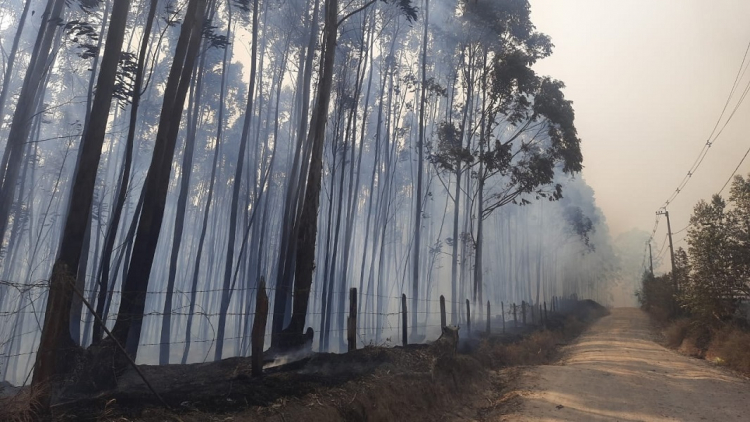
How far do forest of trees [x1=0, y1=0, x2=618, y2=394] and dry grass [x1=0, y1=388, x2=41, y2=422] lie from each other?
207 millimetres

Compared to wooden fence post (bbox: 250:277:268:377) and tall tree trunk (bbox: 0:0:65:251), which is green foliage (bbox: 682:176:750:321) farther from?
tall tree trunk (bbox: 0:0:65:251)

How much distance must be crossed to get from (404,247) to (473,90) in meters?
23.3

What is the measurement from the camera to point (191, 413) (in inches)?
175

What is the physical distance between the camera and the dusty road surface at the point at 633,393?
22.7 feet

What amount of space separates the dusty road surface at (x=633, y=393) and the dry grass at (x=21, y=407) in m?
5.95

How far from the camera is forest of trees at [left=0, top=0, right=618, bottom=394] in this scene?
8.76 metres

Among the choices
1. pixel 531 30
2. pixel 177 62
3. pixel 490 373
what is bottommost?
pixel 490 373

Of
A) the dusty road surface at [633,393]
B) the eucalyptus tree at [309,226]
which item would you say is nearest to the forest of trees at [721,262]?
the dusty road surface at [633,393]

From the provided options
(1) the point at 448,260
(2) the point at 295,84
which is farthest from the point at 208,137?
(1) the point at 448,260

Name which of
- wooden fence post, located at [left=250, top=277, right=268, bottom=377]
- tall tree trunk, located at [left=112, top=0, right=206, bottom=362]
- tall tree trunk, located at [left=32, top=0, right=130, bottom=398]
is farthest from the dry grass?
tall tree trunk, located at [left=112, top=0, right=206, bottom=362]

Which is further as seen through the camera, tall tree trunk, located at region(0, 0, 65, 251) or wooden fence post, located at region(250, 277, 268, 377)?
tall tree trunk, located at region(0, 0, 65, 251)

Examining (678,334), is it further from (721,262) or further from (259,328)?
(259,328)

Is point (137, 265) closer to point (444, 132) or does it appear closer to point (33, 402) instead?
point (33, 402)

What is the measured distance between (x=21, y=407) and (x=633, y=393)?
8.92m
